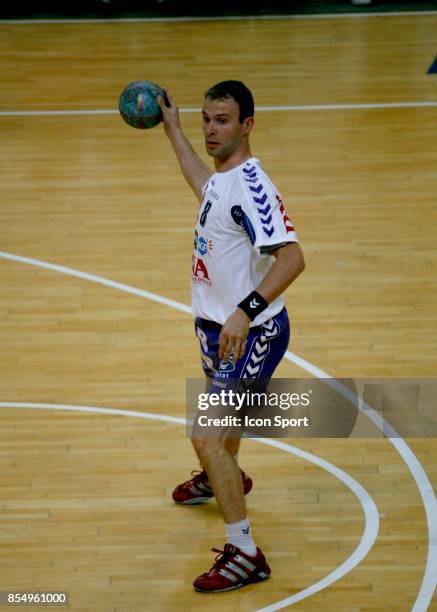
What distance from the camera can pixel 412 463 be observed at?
664 centimetres

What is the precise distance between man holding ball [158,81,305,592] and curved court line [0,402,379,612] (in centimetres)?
25

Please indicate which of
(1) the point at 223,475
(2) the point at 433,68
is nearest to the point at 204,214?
(1) the point at 223,475

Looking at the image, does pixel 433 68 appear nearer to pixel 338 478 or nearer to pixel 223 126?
pixel 338 478

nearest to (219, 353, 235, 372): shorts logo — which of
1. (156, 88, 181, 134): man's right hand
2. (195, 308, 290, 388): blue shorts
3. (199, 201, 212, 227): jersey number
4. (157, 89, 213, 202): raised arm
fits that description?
(195, 308, 290, 388): blue shorts

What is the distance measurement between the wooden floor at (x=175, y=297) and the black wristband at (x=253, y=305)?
151cm

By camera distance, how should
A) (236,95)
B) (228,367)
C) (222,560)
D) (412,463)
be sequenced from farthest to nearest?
(412,463), (222,560), (228,367), (236,95)

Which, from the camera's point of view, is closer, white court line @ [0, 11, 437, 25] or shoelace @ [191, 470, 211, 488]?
shoelace @ [191, 470, 211, 488]

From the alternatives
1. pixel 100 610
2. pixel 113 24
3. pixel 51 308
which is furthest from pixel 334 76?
pixel 100 610

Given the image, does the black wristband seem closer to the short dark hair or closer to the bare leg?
the bare leg

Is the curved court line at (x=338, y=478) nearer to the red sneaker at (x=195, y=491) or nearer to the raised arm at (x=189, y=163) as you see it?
the red sneaker at (x=195, y=491)

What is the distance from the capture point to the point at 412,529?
6035 mm

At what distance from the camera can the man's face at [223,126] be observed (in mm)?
5344

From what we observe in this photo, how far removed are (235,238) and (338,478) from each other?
6.19 feet

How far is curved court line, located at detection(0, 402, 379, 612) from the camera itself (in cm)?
558
